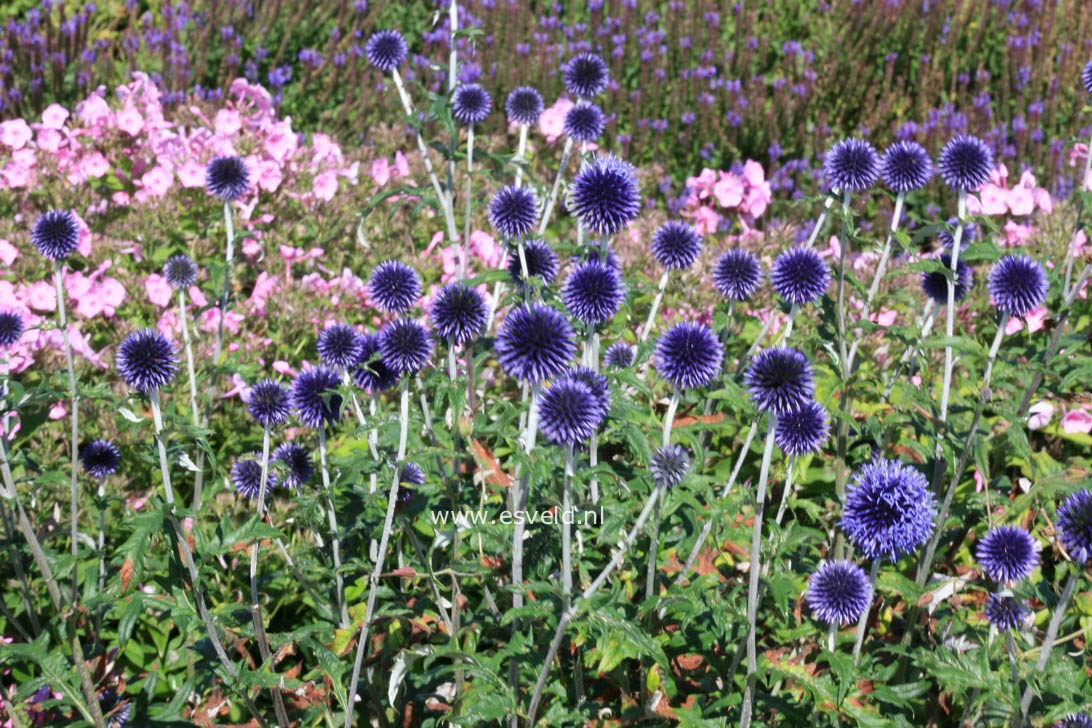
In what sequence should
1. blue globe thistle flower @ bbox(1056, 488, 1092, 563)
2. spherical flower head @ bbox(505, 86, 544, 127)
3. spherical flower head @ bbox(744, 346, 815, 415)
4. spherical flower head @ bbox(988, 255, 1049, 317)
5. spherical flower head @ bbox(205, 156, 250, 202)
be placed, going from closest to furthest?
blue globe thistle flower @ bbox(1056, 488, 1092, 563) < spherical flower head @ bbox(744, 346, 815, 415) < spherical flower head @ bbox(988, 255, 1049, 317) < spherical flower head @ bbox(205, 156, 250, 202) < spherical flower head @ bbox(505, 86, 544, 127)

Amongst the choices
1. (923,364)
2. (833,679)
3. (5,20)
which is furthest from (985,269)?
(5,20)

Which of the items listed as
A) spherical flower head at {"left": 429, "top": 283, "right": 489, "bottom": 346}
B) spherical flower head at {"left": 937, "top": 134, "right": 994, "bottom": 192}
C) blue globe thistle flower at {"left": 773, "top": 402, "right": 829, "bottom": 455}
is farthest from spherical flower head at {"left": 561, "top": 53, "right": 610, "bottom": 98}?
blue globe thistle flower at {"left": 773, "top": 402, "right": 829, "bottom": 455}

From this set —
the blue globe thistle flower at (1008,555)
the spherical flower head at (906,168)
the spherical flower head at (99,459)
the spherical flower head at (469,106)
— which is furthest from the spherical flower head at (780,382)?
the spherical flower head at (99,459)

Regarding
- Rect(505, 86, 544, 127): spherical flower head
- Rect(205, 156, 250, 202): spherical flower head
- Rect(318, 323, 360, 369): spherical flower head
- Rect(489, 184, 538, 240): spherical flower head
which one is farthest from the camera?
Rect(505, 86, 544, 127): spherical flower head

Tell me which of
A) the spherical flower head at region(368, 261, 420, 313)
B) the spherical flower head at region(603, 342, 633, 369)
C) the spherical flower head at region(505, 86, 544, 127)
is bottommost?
the spherical flower head at region(603, 342, 633, 369)

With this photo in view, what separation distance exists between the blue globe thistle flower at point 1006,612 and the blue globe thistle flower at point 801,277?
976mm

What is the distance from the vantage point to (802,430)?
2424 millimetres

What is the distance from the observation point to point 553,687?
7.52 ft

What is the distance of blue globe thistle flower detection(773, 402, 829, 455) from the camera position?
7.95ft

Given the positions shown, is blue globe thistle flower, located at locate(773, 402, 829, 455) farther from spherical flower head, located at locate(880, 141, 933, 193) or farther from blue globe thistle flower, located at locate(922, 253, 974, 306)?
spherical flower head, located at locate(880, 141, 933, 193)

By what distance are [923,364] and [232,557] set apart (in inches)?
87.4

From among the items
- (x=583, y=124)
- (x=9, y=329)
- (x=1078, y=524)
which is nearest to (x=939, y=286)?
(x=1078, y=524)

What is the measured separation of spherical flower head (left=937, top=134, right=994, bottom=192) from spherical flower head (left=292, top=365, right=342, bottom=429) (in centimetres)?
200

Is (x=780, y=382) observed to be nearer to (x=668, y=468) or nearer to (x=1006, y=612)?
(x=668, y=468)
